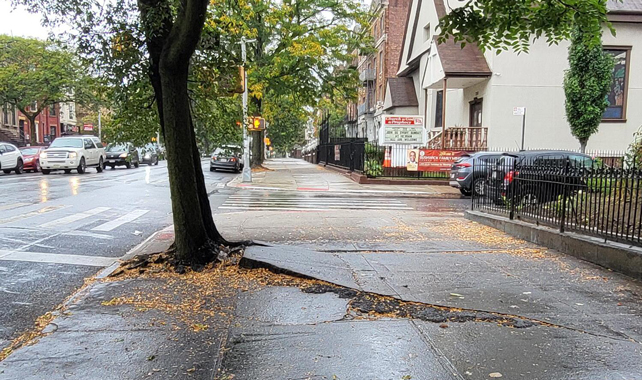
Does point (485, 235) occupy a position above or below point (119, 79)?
below

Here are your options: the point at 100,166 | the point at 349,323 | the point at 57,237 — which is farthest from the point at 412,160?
the point at 349,323

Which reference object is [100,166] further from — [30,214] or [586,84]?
[586,84]

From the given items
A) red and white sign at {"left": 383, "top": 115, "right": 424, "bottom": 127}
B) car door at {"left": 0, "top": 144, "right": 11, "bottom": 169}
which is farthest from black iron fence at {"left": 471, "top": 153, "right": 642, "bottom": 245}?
car door at {"left": 0, "top": 144, "right": 11, "bottom": 169}

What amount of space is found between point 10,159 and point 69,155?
3.60m

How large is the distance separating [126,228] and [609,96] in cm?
2253

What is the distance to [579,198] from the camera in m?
7.43

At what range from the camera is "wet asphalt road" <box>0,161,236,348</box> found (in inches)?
208

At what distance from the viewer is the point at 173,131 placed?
6027 mm

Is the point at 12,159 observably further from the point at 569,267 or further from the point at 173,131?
the point at 569,267

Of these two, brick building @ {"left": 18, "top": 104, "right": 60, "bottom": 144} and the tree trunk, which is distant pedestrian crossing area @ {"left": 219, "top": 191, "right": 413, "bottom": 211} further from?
brick building @ {"left": 18, "top": 104, "right": 60, "bottom": 144}

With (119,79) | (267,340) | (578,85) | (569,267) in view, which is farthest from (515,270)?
(578,85)

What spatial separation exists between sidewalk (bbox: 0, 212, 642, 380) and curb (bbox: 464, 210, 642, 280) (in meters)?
0.22

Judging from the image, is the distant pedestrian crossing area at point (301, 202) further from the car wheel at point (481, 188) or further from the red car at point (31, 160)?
the red car at point (31, 160)

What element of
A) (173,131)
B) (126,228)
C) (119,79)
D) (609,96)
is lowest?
(126,228)
